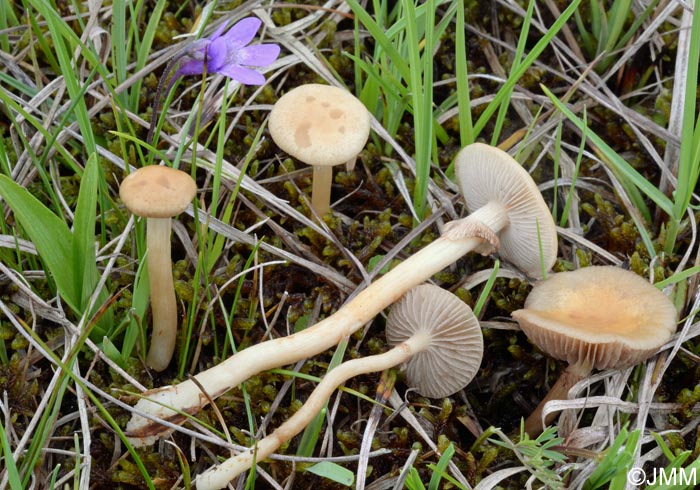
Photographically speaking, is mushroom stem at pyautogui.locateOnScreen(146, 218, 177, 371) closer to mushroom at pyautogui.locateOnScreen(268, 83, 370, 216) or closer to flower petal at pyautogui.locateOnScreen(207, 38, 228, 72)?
mushroom at pyautogui.locateOnScreen(268, 83, 370, 216)

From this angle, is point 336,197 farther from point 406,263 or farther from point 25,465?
point 25,465

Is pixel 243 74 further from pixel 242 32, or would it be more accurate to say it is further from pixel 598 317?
pixel 598 317

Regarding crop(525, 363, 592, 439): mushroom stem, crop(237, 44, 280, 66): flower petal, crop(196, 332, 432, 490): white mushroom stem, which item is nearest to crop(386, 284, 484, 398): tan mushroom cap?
crop(196, 332, 432, 490): white mushroom stem

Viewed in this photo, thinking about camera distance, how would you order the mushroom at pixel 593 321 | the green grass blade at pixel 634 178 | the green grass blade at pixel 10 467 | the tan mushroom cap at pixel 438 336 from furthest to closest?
the green grass blade at pixel 634 178 < the tan mushroom cap at pixel 438 336 < the mushroom at pixel 593 321 < the green grass blade at pixel 10 467

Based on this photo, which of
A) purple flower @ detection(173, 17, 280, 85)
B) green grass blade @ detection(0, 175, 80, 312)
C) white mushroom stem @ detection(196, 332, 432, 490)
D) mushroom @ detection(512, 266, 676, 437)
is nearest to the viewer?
green grass blade @ detection(0, 175, 80, 312)

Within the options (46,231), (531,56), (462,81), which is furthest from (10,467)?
(531,56)

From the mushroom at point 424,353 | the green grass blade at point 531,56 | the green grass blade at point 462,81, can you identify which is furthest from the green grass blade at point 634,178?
the mushroom at point 424,353

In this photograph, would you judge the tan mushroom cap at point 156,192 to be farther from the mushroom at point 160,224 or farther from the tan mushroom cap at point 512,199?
the tan mushroom cap at point 512,199
